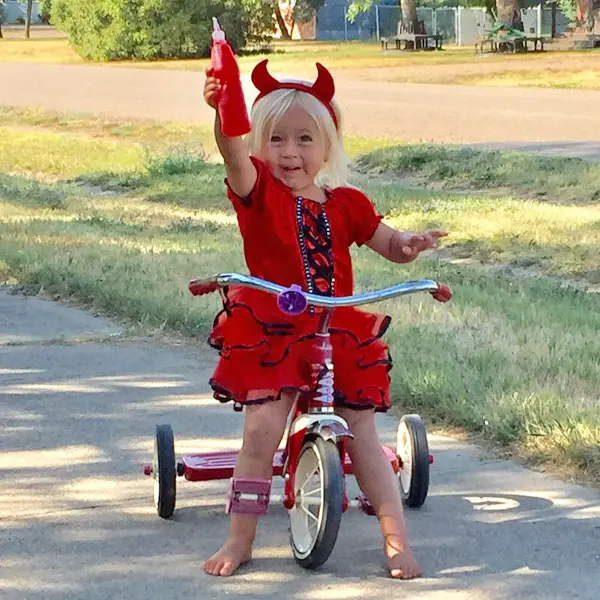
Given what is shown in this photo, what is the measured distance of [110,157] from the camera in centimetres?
1586

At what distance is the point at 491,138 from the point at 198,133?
422 cm

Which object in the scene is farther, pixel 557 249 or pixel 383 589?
pixel 557 249

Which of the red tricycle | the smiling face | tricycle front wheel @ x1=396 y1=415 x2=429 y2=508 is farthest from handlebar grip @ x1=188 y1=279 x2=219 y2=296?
tricycle front wheel @ x1=396 y1=415 x2=429 y2=508

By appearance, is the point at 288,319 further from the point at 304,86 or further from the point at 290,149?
the point at 304,86

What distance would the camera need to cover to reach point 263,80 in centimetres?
376

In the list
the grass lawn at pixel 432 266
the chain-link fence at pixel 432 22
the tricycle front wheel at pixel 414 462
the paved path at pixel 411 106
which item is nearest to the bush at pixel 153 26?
the paved path at pixel 411 106

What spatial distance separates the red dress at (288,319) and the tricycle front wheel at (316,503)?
21 centimetres

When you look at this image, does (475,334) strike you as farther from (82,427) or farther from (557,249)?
(557,249)

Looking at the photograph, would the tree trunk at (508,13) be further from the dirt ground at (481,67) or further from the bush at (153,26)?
the bush at (153,26)

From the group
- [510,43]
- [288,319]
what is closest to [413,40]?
[510,43]

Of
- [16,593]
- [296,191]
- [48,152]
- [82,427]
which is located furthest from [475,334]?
[48,152]

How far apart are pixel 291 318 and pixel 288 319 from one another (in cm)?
1

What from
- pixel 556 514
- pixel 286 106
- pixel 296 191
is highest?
pixel 286 106

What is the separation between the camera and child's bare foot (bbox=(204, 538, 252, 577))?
3.58 m
